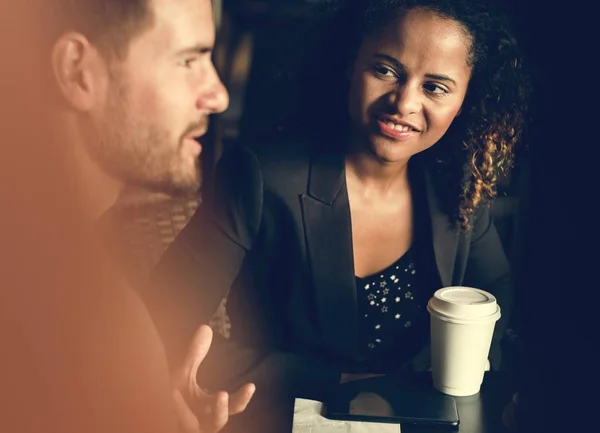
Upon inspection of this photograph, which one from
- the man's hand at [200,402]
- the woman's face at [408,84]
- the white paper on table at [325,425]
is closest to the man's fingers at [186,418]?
the man's hand at [200,402]

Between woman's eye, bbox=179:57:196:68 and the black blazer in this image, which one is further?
the black blazer

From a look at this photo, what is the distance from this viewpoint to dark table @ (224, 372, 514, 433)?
850 millimetres

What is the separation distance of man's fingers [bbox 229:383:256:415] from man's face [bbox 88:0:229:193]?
289mm

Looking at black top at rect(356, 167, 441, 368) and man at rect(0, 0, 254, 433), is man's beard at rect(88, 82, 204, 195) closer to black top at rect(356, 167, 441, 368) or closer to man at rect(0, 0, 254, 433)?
man at rect(0, 0, 254, 433)

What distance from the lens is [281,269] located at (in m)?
1.05

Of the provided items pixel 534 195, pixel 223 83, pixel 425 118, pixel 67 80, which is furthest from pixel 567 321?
pixel 67 80

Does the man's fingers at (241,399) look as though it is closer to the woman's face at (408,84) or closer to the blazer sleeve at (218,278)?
the blazer sleeve at (218,278)

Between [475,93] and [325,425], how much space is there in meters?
0.53

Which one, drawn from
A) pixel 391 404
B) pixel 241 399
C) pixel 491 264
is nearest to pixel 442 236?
pixel 491 264

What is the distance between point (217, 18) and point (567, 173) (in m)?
0.58

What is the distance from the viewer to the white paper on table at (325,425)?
82cm

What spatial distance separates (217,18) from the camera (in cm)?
92

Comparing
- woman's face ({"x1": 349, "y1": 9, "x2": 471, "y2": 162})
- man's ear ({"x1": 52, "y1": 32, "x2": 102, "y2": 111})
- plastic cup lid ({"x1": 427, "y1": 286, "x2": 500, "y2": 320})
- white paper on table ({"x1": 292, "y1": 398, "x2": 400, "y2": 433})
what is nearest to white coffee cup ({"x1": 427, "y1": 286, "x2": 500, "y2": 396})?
plastic cup lid ({"x1": 427, "y1": 286, "x2": 500, "y2": 320})

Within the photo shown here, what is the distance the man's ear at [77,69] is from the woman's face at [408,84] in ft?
1.27
